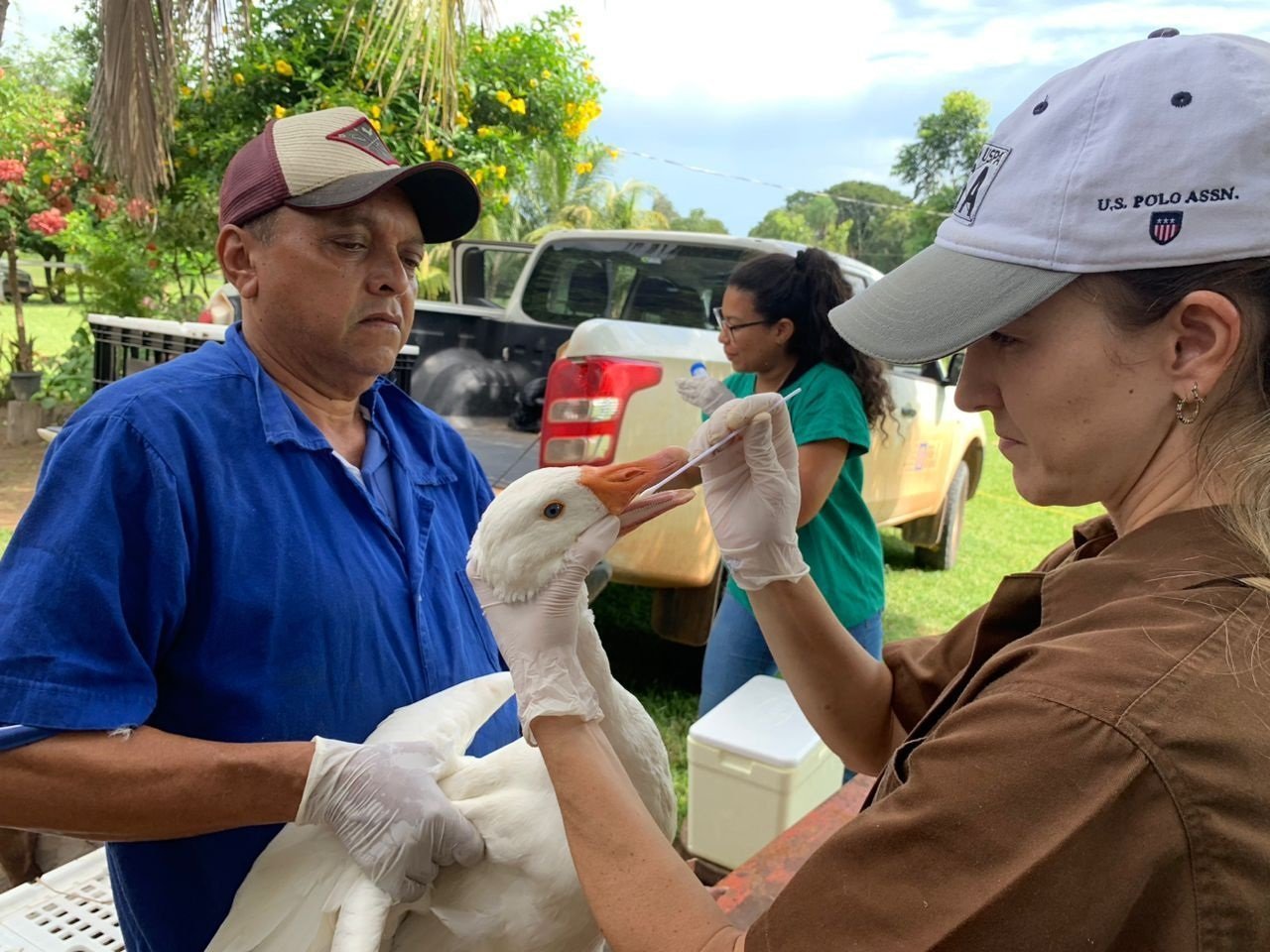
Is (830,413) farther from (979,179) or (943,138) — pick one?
(943,138)

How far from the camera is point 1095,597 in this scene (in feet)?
3.46

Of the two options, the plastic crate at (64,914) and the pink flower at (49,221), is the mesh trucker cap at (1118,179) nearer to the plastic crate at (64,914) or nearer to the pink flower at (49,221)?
the plastic crate at (64,914)

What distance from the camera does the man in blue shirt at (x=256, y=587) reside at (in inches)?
51.5

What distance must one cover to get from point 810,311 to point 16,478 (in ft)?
28.6

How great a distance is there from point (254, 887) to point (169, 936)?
0.21 meters

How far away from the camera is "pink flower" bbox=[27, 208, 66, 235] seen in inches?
419

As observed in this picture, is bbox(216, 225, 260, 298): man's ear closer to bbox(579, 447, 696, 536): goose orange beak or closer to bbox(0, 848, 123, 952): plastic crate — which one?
bbox(579, 447, 696, 536): goose orange beak

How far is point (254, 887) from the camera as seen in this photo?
1512mm

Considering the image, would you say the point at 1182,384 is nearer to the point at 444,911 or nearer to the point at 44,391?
the point at 444,911

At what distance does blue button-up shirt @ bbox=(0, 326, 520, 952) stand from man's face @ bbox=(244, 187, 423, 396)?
0.10 meters

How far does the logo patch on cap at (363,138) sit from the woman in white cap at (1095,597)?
45.4 inches

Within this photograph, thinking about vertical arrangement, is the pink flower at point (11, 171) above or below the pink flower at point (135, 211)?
above

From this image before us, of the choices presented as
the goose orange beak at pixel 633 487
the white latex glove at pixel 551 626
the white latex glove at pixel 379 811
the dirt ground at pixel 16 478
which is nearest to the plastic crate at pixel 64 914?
the white latex glove at pixel 379 811

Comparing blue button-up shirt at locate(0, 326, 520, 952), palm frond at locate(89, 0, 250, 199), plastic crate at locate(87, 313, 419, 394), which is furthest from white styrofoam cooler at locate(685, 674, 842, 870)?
palm frond at locate(89, 0, 250, 199)
